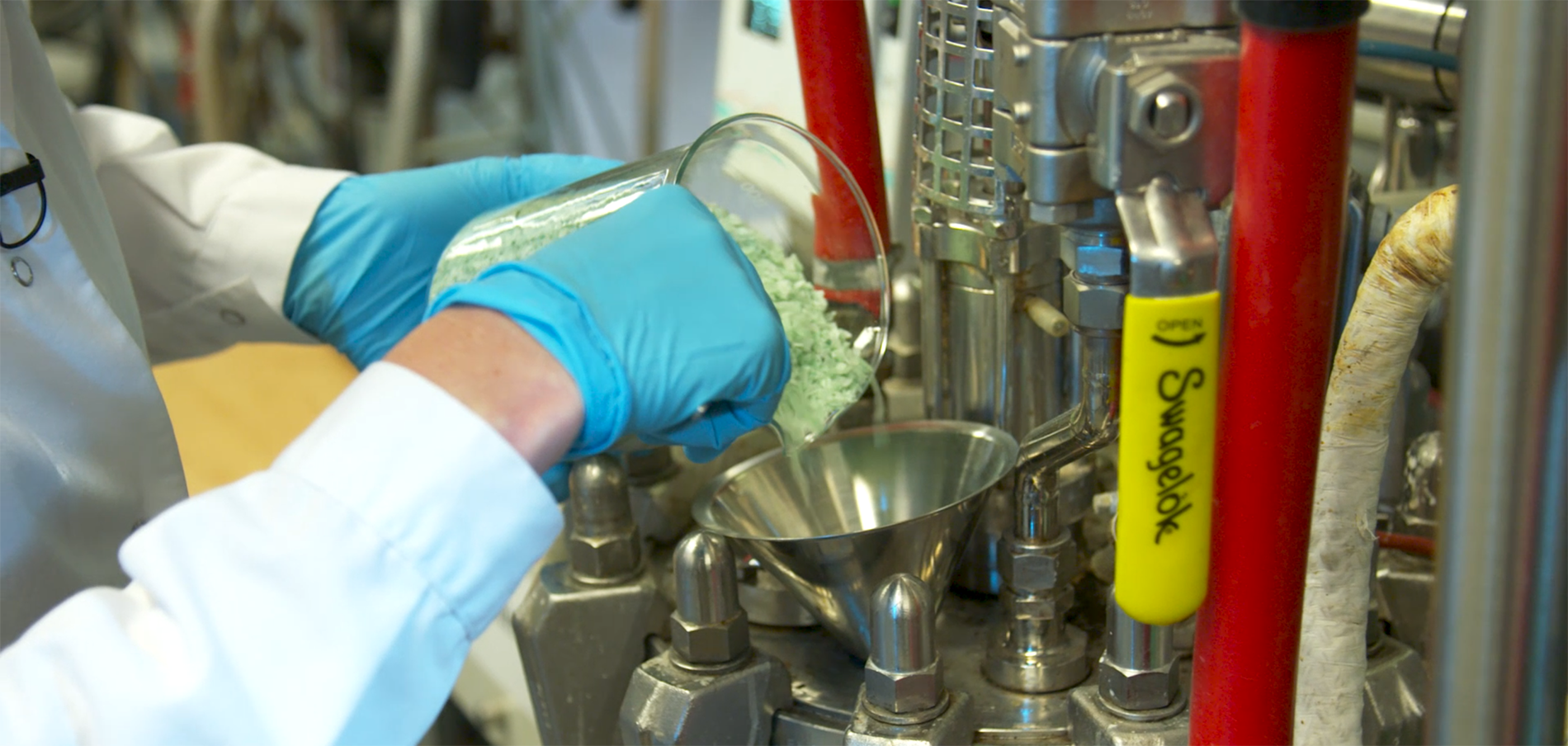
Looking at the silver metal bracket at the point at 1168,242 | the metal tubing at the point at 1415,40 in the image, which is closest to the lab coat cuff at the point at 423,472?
the silver metal bracket at the point at 1168,242

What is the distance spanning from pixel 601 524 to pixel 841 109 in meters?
0.28

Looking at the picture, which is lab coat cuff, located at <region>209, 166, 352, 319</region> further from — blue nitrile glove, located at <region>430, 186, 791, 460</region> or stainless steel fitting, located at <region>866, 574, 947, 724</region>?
stainless steel fitting, located at <region>866, 574, 947, 724</region>

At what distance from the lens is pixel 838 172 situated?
0.69 meters

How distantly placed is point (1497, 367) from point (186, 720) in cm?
46

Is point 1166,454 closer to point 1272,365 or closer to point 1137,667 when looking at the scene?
point 1272,365

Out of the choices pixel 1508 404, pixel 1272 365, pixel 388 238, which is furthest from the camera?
pixel 388 238

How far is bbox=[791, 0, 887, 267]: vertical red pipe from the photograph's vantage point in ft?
2.31

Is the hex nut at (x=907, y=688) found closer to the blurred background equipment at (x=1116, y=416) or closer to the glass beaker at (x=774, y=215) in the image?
the blurred background equipment at (x=1116, y=416)

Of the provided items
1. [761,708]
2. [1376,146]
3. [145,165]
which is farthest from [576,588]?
[1376,146]

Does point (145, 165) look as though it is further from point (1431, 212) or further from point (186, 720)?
point (1431, 212)

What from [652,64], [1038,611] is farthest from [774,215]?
[652,64]

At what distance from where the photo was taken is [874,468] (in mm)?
707

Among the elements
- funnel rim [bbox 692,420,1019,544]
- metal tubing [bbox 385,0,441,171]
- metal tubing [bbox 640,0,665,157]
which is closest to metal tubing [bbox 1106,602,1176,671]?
funnel rim [bbox 692,420,1019,544]

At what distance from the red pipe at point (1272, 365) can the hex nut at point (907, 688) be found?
12 cm
